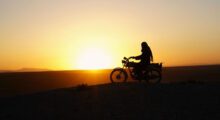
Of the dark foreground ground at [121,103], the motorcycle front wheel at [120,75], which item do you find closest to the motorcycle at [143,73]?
the motorcycle front wheel at [120,75]

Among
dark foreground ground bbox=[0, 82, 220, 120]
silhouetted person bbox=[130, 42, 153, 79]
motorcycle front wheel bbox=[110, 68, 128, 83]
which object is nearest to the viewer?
dark foreground ground bbox=[0, 82, 220, 120]

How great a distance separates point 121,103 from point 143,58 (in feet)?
19.4

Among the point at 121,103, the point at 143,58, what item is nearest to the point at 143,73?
the point at 143,58

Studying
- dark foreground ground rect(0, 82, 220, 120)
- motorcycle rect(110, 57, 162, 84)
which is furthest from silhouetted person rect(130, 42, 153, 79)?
dark foreground ground rect(0, 82, 220, 120)

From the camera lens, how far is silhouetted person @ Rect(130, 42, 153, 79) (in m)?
23.1

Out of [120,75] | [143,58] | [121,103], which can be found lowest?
[121,103]

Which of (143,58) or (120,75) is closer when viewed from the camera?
(143,58)

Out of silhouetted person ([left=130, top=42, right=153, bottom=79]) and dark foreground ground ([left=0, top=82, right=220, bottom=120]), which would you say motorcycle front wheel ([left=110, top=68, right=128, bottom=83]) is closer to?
silhouetted person ([left=130, top=42, right=153, bottom=79])

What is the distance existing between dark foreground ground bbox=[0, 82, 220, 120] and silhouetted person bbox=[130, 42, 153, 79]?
2197 millimetres

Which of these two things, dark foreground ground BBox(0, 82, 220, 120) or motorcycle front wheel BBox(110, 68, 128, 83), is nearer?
dark foreground ground BBox(0, 82, 220, 120)

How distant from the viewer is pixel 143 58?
75.8 ft

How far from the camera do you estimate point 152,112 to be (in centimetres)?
1611

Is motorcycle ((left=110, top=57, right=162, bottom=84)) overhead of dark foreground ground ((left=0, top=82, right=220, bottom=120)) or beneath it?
overhead

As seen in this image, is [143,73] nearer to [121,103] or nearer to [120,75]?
[120,75]
